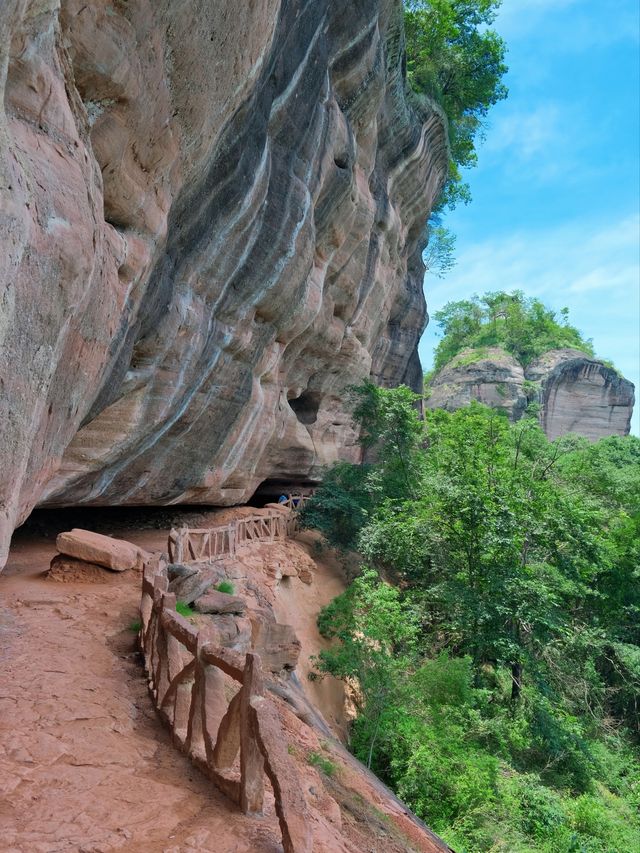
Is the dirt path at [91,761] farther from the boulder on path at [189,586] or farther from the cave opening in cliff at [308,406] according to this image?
the cave opening in cliff at [308,406]

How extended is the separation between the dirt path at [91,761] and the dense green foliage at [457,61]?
2023cm

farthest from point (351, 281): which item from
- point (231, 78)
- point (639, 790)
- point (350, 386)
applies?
point (639, 790)

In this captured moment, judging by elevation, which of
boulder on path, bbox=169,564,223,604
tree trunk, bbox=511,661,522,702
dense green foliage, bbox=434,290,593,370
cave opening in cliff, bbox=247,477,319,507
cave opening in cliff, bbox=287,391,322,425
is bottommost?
tree trunk, bbox=511,661,522,702

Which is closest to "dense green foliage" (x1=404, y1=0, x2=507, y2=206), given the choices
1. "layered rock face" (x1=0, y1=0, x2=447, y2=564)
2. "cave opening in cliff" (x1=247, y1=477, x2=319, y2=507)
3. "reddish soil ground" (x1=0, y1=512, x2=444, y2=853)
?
"layered rock face" (x1=0, y1=0, x2=447, y2=564)

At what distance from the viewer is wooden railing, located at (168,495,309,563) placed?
392 inches

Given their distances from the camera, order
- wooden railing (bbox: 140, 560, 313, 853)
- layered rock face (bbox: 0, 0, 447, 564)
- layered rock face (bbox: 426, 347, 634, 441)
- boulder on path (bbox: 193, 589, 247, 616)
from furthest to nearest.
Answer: layered rock face (bbox: 426, 347, 634, 441), boulder on path (bbox: 193, 589, 247, 616), layered rock face (bbox: 0, 0, 447, 564), wooden railing (bbox: 140, 560, 313, 853)

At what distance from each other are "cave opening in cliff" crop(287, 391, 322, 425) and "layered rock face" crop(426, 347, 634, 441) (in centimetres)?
2117

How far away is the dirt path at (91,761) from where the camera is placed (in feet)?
9.57

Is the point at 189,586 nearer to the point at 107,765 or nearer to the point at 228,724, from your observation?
the point at 107,765

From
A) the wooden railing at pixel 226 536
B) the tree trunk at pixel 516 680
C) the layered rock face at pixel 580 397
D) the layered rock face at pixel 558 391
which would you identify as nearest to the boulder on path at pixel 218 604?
the wooden railing at pixel 226 536

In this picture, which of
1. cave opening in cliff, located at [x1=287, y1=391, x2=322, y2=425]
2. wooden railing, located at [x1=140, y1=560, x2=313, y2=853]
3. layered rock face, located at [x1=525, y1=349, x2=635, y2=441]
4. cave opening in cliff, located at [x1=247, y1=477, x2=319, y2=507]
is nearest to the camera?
wooden railing, located at [x1=140, y1=560, x2=313, y2=853]

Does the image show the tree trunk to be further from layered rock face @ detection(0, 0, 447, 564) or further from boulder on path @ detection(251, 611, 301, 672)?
layered rock face @ detection(0, 0, 447, 564)

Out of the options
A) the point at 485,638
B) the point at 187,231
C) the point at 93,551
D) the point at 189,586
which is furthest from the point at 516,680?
the point at 187,231

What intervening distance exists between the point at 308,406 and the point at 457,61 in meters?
15.2
